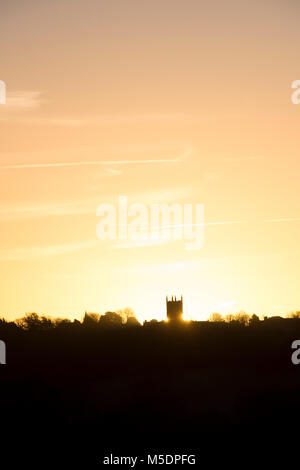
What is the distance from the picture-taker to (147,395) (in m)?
107

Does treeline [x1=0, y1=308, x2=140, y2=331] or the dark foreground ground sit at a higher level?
treeline [x1=0, y1=308, x2=140, y2=331]

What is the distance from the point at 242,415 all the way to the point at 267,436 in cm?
679

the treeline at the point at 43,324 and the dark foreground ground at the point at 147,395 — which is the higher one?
the treeline at the point at 43,324

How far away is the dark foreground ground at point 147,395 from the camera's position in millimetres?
93438

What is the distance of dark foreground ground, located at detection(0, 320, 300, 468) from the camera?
93438 mm

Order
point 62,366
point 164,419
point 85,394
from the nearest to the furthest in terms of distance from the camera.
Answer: point 164,419
point 85,394
point 62,366

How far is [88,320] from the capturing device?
166750 millimetres

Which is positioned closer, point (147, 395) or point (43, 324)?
point (147, 395)

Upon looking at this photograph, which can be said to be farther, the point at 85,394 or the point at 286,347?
the point at 286,347

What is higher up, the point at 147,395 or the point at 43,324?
the point at 43,324

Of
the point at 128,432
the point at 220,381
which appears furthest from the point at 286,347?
the point at 128,432

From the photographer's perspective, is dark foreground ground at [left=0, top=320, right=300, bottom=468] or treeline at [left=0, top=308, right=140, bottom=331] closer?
dark foreground ground at [left=0, top=320, right=300, bottom=468]

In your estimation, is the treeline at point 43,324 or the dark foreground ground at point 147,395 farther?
the treeline at point 43,324
